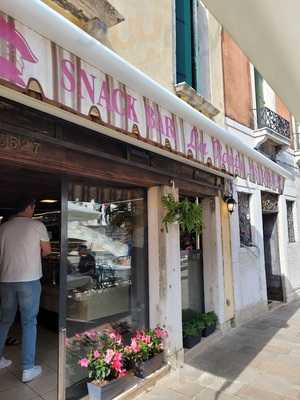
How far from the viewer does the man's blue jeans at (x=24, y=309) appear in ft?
11.8

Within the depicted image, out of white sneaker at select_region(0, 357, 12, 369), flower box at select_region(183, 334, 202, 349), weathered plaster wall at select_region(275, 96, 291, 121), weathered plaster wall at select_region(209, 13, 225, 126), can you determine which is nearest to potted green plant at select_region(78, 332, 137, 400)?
white sneaker at select_region(0, 357, 12, 369)

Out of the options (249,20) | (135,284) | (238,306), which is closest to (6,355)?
(135,284)

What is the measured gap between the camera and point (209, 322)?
553 cm

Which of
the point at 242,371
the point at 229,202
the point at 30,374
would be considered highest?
the point at 229,202

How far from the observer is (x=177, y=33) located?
5938 millimetres

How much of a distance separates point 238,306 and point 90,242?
156 inches

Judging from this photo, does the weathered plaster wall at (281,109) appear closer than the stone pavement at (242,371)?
No

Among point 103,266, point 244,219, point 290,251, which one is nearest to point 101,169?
point 103,266

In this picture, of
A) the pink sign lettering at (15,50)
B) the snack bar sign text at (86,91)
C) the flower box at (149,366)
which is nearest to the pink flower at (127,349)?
the flower box at (149,366)

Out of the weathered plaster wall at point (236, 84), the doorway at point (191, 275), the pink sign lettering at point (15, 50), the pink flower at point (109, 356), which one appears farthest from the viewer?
the weathered plaster wall at point (236, 84)

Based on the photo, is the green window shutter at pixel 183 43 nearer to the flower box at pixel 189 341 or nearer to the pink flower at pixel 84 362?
the flower box at pixel 189 341

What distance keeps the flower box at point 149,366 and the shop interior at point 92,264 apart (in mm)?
518

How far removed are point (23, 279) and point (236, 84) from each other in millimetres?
6323

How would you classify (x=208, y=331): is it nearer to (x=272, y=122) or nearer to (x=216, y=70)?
(x=216, y=70)
